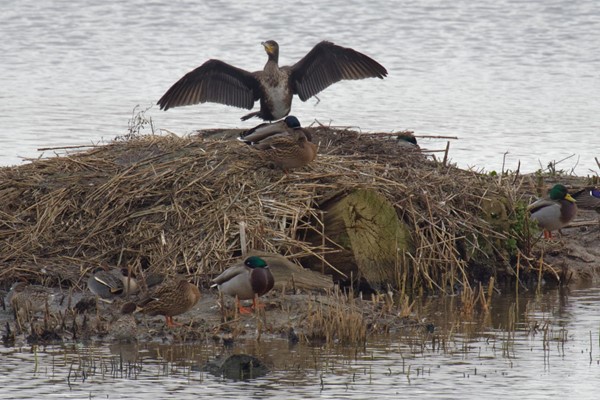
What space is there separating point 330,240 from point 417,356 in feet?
8.00

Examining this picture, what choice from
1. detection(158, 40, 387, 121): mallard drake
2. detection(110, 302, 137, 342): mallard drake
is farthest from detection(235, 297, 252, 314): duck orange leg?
detection(158, 40, 387, 121): mallard drake

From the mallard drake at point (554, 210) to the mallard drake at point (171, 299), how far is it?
4.22 metres

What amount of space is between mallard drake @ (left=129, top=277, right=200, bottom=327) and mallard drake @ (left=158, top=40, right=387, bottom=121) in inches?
192

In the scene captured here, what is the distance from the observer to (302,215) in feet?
36.5

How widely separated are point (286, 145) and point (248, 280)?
6.17 feet

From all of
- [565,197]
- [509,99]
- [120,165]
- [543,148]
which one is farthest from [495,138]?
[120,165]

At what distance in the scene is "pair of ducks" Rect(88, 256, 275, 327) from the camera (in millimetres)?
9531

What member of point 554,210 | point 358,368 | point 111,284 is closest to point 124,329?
point 111,284

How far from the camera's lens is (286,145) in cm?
1129

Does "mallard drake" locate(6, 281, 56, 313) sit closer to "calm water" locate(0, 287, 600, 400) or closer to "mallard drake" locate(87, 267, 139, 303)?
"mallard drake" locate(87, 267, 139, 303)

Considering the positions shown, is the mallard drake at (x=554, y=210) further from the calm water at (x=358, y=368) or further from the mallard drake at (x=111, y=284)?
the mallard drake at (x=111, y=284)

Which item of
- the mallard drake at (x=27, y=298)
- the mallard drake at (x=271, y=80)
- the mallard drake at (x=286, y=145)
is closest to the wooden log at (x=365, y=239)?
the mallard drake at (x=286, y=145)

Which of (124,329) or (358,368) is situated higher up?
(124,329)

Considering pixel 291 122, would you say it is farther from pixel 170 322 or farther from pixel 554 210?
pixel 170 322
